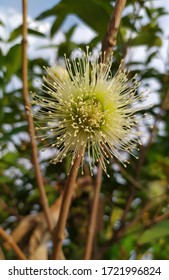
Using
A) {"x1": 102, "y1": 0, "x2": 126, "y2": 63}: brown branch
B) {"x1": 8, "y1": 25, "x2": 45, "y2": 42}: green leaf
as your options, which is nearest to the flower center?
{"x1": 102, "y1": 0, "x2": 126, "y2": 63}: brown branch

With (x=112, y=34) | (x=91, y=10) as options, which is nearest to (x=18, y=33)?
(x=91, y=10)

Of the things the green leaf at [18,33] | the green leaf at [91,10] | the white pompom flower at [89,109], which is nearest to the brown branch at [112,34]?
the white pompom flower at [89,109]

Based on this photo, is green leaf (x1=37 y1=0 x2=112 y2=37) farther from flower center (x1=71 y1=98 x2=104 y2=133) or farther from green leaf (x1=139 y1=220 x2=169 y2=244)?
green leaf (x1=139 y1=220 x2=169 y2=244)

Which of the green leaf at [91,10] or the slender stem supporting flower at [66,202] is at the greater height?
the green leaf at [91,10]

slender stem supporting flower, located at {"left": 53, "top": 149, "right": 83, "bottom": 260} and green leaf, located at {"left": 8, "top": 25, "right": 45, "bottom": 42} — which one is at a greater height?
green leaf, located at {"left": 8, "top": 25, "right": 45, "bottom": 42}

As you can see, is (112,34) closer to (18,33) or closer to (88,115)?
(88,115)

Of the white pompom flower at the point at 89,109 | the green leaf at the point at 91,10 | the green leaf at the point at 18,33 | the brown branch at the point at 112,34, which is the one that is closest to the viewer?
the brown branch at the point at 112,34

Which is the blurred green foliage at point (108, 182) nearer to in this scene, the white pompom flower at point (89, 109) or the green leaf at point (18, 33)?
→ the green leaf at point (18, 33)

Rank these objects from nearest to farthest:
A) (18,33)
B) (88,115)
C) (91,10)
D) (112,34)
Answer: (112,34) → (88,115) → (91,10) → (18,33)

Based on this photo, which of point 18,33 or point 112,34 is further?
point 18,33
